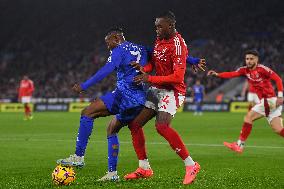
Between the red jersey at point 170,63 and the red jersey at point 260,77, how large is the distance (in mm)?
5143

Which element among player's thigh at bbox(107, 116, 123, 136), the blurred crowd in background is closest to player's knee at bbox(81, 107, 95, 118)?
player's thigh at bbox(107, 116, 123, 136)

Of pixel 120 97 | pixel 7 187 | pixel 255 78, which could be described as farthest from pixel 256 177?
pixel 255 78

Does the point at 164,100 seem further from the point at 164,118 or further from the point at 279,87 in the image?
the point at 279,87

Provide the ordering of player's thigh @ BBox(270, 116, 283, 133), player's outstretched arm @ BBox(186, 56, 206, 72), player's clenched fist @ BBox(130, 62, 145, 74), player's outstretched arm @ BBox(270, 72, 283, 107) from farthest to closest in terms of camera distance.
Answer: player's thigh @ BBox(270, 116, 283, 133)
player's outstretched arm @ BBox(270, 72, 283, 107)
player's outstretched arm @ BBox(186, 56, 206, 72)
player's clenched fist @ BBox(130, 62, 145, 74)

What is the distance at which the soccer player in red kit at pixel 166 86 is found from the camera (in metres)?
8.59

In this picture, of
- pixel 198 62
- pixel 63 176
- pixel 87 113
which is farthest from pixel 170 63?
pixel 63 176

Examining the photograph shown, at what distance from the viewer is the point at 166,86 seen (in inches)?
351

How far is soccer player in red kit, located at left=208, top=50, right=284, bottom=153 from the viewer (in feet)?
46.0

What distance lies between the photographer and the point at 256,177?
927 centimetres

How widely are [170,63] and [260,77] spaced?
19.0 ft

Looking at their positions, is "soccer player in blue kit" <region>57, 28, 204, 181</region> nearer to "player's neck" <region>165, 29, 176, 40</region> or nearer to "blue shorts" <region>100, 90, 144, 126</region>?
"blue shorts" <region>100, 90, 144, 126</region>

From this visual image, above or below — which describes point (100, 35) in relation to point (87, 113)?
above

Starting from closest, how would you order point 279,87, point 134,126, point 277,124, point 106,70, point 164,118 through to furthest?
1. point 106,70
2. point 164,118
3. point 134,126
4. point 279,87
5. point 277,124

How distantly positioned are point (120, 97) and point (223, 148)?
671cm
